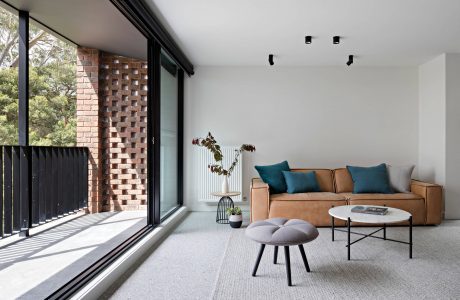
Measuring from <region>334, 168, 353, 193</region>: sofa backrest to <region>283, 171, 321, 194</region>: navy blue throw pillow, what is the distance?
1.15 ft

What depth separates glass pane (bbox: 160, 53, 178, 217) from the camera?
410 centimetres

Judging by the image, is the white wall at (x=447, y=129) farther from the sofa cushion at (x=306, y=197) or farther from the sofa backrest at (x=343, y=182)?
the sofa cushion at (x=306, y=197)

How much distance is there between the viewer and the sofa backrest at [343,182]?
4570 mm

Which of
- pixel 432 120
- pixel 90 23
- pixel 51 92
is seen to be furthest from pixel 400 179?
pixel 51 92

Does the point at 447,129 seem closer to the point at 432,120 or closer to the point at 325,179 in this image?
the point at 432,120

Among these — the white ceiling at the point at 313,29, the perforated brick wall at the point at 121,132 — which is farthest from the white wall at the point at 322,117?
the perforated brick wall at the point at 121,132

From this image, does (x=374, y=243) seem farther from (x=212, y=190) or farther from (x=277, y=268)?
(x=212, y=190)

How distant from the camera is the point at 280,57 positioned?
4555 mm

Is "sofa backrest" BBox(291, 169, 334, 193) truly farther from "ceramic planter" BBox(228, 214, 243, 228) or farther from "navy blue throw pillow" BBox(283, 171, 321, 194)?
"ceramic planter" BBox(228, 214, 243, 228)

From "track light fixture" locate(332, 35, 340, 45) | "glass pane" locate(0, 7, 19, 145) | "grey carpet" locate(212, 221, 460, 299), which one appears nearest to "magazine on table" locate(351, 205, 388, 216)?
"grey carpet" locate(212, 221, 460, 299)

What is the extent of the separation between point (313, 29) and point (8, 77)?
16.2 ft

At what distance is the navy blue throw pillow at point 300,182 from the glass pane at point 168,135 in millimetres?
1657

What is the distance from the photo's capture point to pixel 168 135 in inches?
174

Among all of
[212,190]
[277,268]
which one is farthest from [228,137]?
[277,268]
